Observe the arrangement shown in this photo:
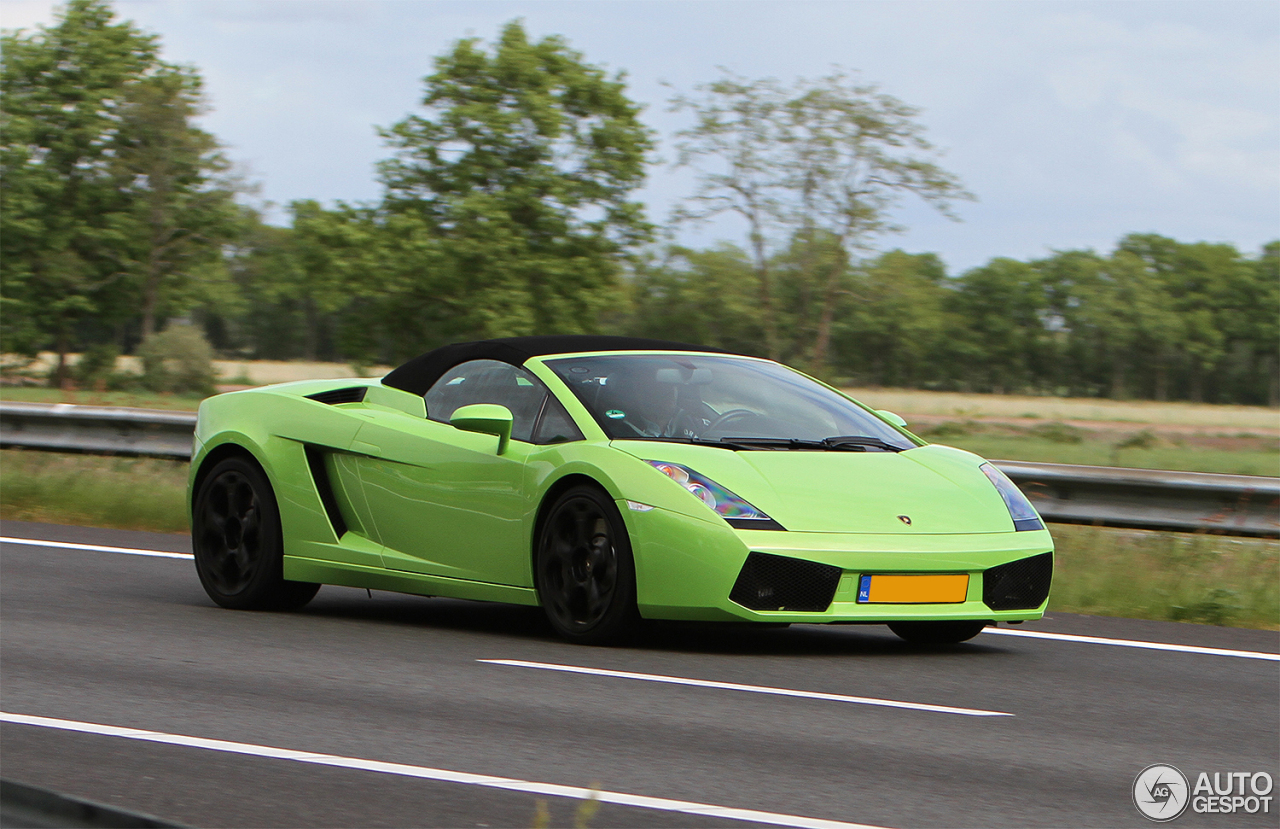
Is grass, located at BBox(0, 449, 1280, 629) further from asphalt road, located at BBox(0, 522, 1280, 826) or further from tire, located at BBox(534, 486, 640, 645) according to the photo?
tire, located at BBox(534, 486, 640, 645)

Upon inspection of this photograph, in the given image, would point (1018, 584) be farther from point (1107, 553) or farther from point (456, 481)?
point (1107, 553)

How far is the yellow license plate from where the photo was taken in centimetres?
620

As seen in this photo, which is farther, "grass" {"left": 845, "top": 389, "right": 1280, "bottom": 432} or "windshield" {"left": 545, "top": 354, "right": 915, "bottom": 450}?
"grass" {"left": 845, "top": 389, "right": 1280, "bottom": 432}

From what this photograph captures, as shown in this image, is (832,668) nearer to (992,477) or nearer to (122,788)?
(992,477)

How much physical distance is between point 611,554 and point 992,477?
177 centimetres

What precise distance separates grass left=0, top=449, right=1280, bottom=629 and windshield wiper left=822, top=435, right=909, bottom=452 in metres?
2.30

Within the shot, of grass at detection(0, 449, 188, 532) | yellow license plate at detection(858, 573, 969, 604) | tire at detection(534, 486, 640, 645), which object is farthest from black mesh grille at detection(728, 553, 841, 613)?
grass at detection(0, 449, 188, 532)

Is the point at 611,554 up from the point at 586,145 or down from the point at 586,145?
down

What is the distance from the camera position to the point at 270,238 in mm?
96375

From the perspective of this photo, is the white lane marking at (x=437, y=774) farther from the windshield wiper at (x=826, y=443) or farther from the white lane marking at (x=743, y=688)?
the windshield wiper at (x=826, y=443)

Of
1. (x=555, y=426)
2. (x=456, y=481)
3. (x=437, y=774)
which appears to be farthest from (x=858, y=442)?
(x=437, y=774)

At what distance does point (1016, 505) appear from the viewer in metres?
6.84

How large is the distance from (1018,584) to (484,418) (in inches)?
89.3

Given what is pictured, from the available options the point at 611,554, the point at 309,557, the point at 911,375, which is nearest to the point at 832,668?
the point at 611,554
